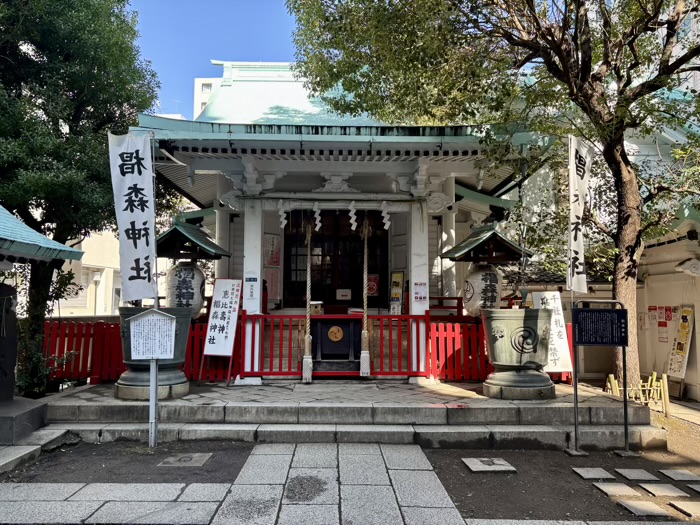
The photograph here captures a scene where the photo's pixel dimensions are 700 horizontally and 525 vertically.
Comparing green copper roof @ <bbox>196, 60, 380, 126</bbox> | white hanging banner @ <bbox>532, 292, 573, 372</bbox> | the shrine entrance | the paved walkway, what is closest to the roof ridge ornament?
green copper roof @ <bbox>196, 60, 380, 126</bbox>

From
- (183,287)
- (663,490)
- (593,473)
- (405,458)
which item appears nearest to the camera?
(663,490)

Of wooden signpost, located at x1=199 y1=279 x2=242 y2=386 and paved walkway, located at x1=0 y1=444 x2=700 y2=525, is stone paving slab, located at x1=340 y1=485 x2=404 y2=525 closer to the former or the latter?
paved walkway, located at x1=0 y1=444 x2=700 y2=525

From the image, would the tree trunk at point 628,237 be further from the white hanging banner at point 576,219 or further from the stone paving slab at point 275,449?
the stone paving slab at point 275,449

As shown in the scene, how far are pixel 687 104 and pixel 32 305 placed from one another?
11.8m

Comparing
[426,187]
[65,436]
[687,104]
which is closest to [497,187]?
[426,187]

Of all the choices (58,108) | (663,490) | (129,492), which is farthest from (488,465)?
(58,108)

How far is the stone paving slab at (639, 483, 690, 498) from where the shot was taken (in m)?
4.89

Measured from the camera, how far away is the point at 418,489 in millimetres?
4879

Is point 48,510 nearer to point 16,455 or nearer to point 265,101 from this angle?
point 16,455

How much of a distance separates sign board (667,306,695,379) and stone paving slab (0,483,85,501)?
11.7 metres

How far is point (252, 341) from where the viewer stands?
8422mm

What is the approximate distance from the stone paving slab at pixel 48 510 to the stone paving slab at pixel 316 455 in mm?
2163

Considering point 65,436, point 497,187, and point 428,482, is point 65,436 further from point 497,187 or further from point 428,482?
point 497,187

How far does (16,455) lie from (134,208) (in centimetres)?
333
